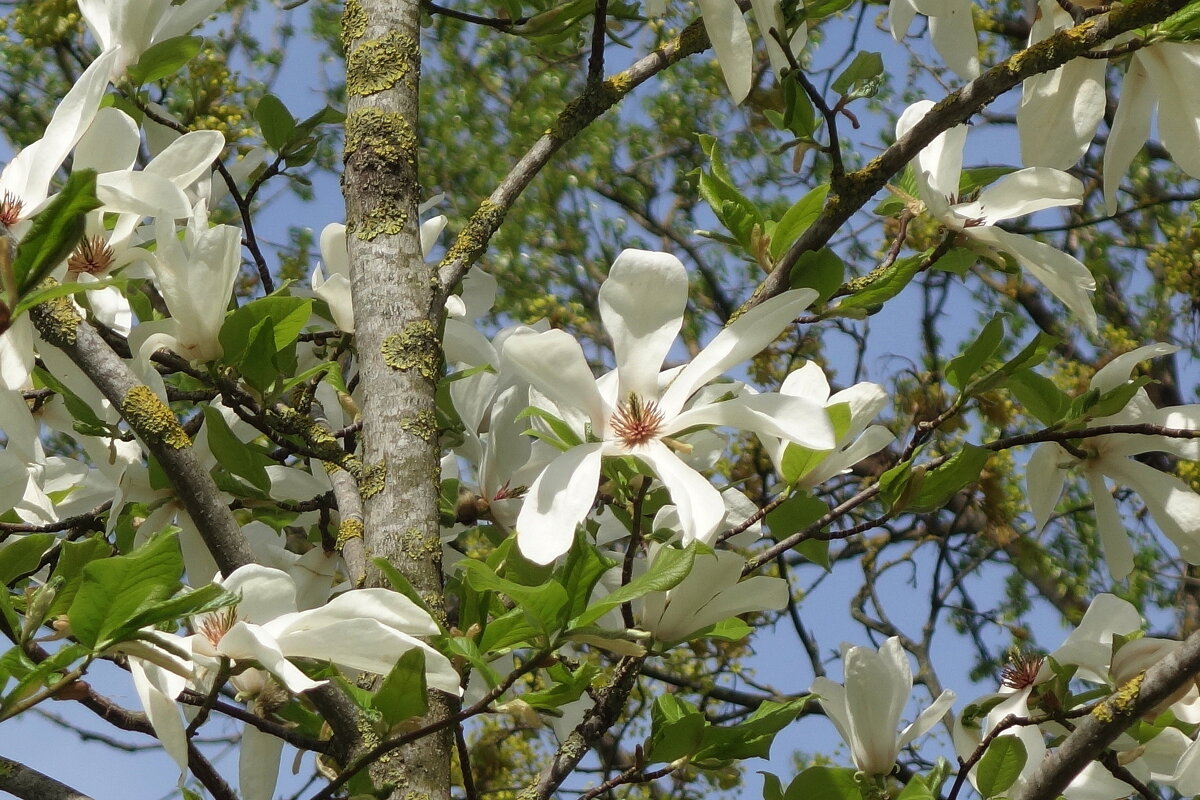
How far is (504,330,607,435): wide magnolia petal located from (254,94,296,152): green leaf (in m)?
0.59

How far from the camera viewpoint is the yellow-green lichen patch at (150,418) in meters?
0.70

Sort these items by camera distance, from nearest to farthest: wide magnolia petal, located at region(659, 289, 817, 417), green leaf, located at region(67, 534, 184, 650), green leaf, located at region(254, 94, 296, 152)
Result: green leaf, located at region(67, 534, 184, 650), wide magnolia petal, located at region(659, 289, 817, 417), green leaf, located at region(254, 94, 296, 152)

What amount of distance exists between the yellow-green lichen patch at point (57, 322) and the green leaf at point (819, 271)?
48 cm

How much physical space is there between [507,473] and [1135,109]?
0.54m

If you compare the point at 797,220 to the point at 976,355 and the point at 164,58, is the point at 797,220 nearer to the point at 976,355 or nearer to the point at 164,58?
the point at 976,355

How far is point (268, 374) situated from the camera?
2.68ft

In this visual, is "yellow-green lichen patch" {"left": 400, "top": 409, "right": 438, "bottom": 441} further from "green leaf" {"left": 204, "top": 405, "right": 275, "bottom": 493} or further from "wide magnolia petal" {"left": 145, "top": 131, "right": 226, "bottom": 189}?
"wide magnolia petal" {"left": 145, "top": 131, "right": 226, "bottom": 189}

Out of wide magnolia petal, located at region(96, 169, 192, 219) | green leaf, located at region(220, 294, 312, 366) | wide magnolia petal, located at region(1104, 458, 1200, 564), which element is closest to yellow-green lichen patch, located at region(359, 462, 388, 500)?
green leaf, located at region(220, 294, 312, 366)

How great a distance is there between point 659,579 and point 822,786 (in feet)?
1.15

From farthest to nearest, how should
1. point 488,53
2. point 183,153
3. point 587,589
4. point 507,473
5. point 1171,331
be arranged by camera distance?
1. point 488,53
2. point 1171,331
3. point 507,473
4. point 183,153
5. point 587,589

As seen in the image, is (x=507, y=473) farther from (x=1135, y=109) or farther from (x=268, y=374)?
(x=1135, y=109)

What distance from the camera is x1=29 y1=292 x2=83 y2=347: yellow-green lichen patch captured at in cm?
69

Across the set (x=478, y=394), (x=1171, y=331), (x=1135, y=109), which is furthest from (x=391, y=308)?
(x=1171, y=331)

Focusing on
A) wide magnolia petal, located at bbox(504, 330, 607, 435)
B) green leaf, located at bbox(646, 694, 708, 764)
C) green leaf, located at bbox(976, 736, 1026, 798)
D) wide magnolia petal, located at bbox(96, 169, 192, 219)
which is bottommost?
green leaf, located at bbox(976, 736, 1026, 798)
